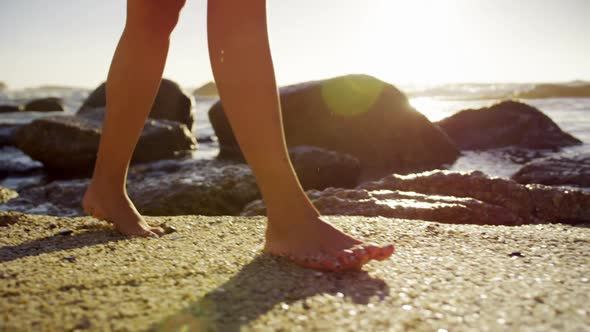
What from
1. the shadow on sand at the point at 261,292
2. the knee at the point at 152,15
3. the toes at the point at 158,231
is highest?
the knee at the point at 152,15

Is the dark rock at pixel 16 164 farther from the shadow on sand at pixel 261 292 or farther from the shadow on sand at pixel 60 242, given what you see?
the shadow on sand at pixel 261 292

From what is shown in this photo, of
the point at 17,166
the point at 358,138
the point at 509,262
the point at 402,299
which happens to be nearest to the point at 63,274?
the point at 402,299

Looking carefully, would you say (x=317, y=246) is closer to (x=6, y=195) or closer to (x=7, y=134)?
(x=6, y=195)

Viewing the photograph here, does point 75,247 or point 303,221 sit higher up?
point 303,221

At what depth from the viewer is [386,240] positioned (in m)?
1.85

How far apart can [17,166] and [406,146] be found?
4924 millimetres

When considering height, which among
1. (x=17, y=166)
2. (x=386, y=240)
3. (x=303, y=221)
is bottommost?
(x=17, y=166)

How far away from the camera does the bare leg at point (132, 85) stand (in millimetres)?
1894

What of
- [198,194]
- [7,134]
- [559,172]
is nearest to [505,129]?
[559,172]

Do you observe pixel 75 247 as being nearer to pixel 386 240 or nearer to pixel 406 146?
pixel 386 240

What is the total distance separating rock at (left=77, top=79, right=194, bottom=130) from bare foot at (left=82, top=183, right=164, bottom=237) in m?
7.34

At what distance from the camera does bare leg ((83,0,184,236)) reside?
1894 millimetres

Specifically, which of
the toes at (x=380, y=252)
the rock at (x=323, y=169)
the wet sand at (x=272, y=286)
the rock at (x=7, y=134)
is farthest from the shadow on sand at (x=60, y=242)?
the rock at (x=7, y=134)

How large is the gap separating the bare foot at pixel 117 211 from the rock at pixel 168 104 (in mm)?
7338
